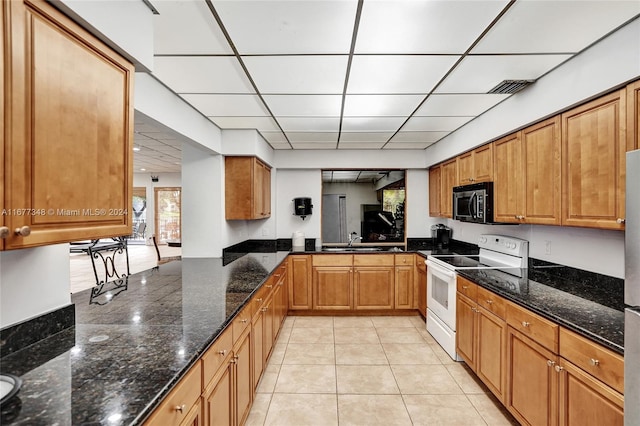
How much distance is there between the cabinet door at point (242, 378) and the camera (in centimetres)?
180

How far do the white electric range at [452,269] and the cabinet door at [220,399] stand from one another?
2205 millimetres

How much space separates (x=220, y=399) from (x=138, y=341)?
0.51m

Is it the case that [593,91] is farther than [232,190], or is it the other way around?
[232,190]

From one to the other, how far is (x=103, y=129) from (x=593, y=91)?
8.30 feet

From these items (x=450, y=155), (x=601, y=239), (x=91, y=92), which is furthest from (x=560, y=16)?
(x=450, y=155)

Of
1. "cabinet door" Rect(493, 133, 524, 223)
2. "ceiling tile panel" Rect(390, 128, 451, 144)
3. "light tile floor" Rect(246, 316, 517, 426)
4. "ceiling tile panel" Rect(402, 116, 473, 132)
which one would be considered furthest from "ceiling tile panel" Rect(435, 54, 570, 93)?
"light tile floor" Rect(246, 316, 517, 426)

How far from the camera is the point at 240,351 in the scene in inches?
74.1

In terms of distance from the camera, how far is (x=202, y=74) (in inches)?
83.4

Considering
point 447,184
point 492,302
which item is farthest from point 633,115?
point 447,184

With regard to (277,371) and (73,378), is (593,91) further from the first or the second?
(277,371)

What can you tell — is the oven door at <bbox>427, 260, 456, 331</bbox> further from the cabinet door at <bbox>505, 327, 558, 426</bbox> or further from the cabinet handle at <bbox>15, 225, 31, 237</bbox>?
the cabinet handle at <bbox>15, 225, 31, 237</bbox>

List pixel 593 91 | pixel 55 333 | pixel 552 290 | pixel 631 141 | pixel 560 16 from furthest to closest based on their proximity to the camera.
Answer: pixel 552 290
pixel 593 91
pixel 631 141
pixel 560 16
pixel 55 333

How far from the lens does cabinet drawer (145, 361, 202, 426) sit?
3.18ft

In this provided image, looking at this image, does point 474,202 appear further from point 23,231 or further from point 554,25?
point 23,231
